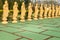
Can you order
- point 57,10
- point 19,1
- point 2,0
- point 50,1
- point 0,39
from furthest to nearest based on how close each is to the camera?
1. point 50,1
2. point 57,10
3. point 19,1
4. point 2,0
5. point 0,39

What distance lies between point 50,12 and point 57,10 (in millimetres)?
1186

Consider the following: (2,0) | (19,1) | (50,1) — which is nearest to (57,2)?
(50,1)

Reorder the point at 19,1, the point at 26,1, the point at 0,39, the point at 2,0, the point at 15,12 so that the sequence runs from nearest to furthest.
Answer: the point at 0,39 < the point at 15,12 < the point at 2,0 < the point at 19,1 < the point at 26,1

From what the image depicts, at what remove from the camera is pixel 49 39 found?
13.3 ft

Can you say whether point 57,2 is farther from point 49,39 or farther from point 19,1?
point 49,39

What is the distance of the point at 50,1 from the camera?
58.0ft

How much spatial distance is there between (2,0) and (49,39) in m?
6.87

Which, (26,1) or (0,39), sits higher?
(26,1)

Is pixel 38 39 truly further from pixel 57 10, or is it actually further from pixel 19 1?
pixel 57 10

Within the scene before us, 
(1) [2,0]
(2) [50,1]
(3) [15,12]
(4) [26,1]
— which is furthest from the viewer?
(2) [50,1]

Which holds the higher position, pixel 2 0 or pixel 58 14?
pixel 2 0

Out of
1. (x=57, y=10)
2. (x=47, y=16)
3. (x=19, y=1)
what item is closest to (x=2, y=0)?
(x=19, y=1)

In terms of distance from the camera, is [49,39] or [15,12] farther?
[15,12]

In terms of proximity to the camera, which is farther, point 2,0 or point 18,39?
point 2,0
